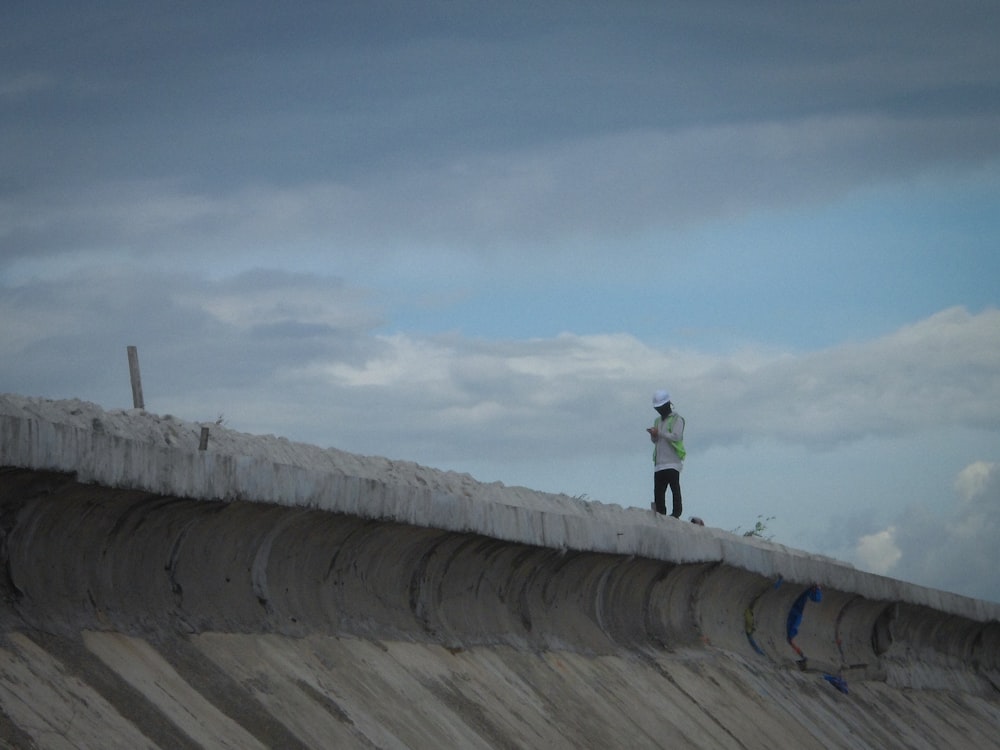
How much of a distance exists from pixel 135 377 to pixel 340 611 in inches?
Result: 199

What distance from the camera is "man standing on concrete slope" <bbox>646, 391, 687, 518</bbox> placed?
15.6 metres

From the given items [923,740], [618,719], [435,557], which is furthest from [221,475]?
[923,740]

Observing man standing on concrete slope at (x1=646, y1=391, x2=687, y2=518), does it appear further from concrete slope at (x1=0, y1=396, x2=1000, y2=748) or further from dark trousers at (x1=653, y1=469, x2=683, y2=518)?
concrete slope at (x1=0, y1=396, x2=1000, y2=748)

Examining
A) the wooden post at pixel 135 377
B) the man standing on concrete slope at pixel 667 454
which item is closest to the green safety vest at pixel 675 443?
the man standing on concrete slope at pixel 667 454

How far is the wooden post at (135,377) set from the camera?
1198cm

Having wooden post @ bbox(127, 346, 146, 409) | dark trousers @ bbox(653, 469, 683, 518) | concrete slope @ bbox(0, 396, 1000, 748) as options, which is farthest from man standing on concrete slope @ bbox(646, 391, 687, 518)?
wooden post @ bbox(127, 346, 146, 409)

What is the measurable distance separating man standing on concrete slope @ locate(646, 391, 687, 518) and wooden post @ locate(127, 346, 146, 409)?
18.0 ft

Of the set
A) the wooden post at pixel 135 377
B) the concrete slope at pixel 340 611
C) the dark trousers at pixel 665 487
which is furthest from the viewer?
the dark trousers at pixel 665 487

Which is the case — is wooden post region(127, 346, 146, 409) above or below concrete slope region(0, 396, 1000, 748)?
above

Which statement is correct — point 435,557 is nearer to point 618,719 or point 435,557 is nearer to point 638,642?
point 618,719

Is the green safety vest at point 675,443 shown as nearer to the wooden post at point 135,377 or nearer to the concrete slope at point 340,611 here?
the concrete slope at point 340,611

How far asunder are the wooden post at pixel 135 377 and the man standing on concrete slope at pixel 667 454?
5498mm

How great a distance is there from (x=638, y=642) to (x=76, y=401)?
4269 mm

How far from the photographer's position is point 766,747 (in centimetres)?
1054
